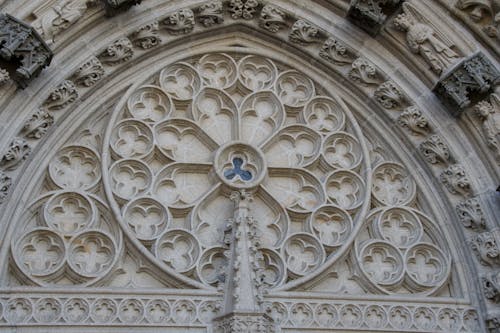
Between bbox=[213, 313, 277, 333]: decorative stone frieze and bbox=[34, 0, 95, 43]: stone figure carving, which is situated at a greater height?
bbox=[34, 0, 95, 43]: stone figure carving

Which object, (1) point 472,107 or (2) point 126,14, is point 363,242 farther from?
(2) point 126,14

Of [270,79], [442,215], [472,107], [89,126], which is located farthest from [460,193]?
[89,126]

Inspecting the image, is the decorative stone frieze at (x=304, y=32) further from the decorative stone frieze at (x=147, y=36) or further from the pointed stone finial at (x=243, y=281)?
the pointed stone finial at (x=243, y=281)

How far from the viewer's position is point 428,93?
1167 cm

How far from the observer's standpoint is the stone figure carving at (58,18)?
10.5m

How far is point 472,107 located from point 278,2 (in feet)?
10.6

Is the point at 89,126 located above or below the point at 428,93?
below

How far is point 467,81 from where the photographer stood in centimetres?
1112

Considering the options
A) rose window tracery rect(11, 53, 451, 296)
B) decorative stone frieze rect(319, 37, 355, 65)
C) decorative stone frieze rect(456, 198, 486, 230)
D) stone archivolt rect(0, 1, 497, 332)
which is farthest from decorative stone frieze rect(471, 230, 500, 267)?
decorative stone frieze rect(319, 37, 355, 65)

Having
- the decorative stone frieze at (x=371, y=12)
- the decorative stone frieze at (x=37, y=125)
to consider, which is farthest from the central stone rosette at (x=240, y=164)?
the decorative stone frieze at (x=371, y=12)

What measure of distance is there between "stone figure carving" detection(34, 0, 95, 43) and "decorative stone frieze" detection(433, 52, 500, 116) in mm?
5061

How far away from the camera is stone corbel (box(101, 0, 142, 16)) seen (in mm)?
10970

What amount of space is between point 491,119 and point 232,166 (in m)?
3.62

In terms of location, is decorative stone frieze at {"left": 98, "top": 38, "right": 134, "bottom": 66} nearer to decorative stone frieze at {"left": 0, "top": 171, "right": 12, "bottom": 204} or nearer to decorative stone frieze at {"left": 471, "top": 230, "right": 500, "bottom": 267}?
decorative stone frieze at {"left": 0, "top": 171, "right": 12, "bottom": 204}
